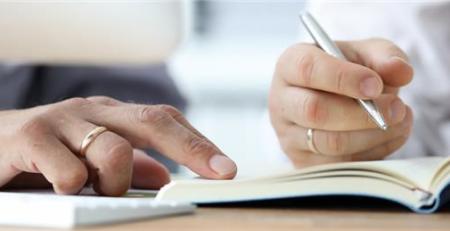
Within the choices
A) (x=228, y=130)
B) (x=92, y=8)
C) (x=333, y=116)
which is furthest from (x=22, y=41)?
(x=228, y=130)

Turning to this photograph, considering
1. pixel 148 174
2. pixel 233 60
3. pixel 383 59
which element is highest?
pixel 383 59

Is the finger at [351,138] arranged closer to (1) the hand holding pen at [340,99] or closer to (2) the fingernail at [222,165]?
(1) the hand holding pen at [340,99]

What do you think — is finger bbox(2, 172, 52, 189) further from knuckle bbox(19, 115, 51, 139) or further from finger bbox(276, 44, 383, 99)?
finger bbox(276, 44, 383, 99)

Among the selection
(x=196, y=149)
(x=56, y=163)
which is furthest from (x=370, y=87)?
(x=56, y=163)

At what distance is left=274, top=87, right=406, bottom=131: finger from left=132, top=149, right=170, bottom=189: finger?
0.46 ft

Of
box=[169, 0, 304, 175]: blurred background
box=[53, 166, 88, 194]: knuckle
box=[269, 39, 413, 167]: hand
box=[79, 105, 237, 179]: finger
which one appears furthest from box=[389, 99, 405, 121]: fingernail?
box=[169, 0, 304, 175]: blurred background

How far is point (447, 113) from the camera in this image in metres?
1.14

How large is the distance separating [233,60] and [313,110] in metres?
1.24

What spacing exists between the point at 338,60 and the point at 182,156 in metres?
0.16

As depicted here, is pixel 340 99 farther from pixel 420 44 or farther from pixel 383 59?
pixel 420 44

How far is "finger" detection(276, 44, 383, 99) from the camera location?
0.65m

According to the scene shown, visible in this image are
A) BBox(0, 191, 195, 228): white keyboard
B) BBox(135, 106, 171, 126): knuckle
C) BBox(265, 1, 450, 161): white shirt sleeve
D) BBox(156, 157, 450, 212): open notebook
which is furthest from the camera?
BBox(265, 1, 450, 161): white shirt sleeve

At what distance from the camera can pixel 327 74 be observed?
675mm

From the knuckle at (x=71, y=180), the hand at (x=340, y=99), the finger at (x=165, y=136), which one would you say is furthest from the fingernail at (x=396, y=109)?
the knuckle at (x=71, y=180)
